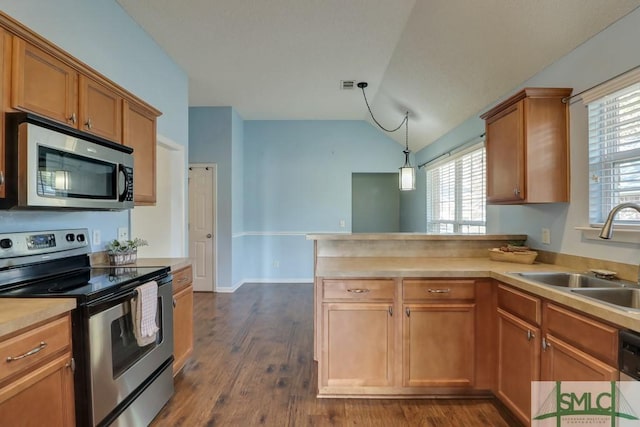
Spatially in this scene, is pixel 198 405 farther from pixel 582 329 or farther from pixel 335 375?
pixel 582 329

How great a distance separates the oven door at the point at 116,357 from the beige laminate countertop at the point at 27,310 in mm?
135

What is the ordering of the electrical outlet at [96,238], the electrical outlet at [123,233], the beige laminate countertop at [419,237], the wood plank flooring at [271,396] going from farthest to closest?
the beige laminate countertop at [419,237] < the electrical outlet at [123,233] < the electrical outlet at [96,238] < the wood plank flooring at [271,396]

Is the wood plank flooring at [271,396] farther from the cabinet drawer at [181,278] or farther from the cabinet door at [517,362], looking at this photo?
the cabinet drawer at [181,278]

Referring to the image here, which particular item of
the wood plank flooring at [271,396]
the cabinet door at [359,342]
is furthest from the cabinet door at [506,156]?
the wood plank flooring at [271,396]

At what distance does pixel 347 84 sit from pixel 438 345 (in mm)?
3218

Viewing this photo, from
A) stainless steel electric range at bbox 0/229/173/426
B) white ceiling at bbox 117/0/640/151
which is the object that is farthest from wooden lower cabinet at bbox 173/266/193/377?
white ceiling at bbox 117/0/640/151

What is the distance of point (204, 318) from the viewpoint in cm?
381

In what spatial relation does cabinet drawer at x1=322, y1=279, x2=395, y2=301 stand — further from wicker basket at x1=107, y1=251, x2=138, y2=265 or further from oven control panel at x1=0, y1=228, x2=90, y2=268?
oven control panel at x1=0, y1=228, x2=90, y2=268

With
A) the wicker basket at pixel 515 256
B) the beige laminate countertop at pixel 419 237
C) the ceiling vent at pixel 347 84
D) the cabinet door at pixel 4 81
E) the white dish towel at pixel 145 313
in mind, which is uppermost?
the ceiling vent at pixel 347 84

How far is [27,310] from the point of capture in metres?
1.19

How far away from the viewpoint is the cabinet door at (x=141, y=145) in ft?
7.32

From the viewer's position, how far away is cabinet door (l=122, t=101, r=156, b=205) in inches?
87.9

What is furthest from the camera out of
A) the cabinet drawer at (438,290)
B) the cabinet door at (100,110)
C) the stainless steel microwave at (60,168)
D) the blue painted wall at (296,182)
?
the blue painted wall at (296,182)

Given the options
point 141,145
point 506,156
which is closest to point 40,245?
point 141,145
